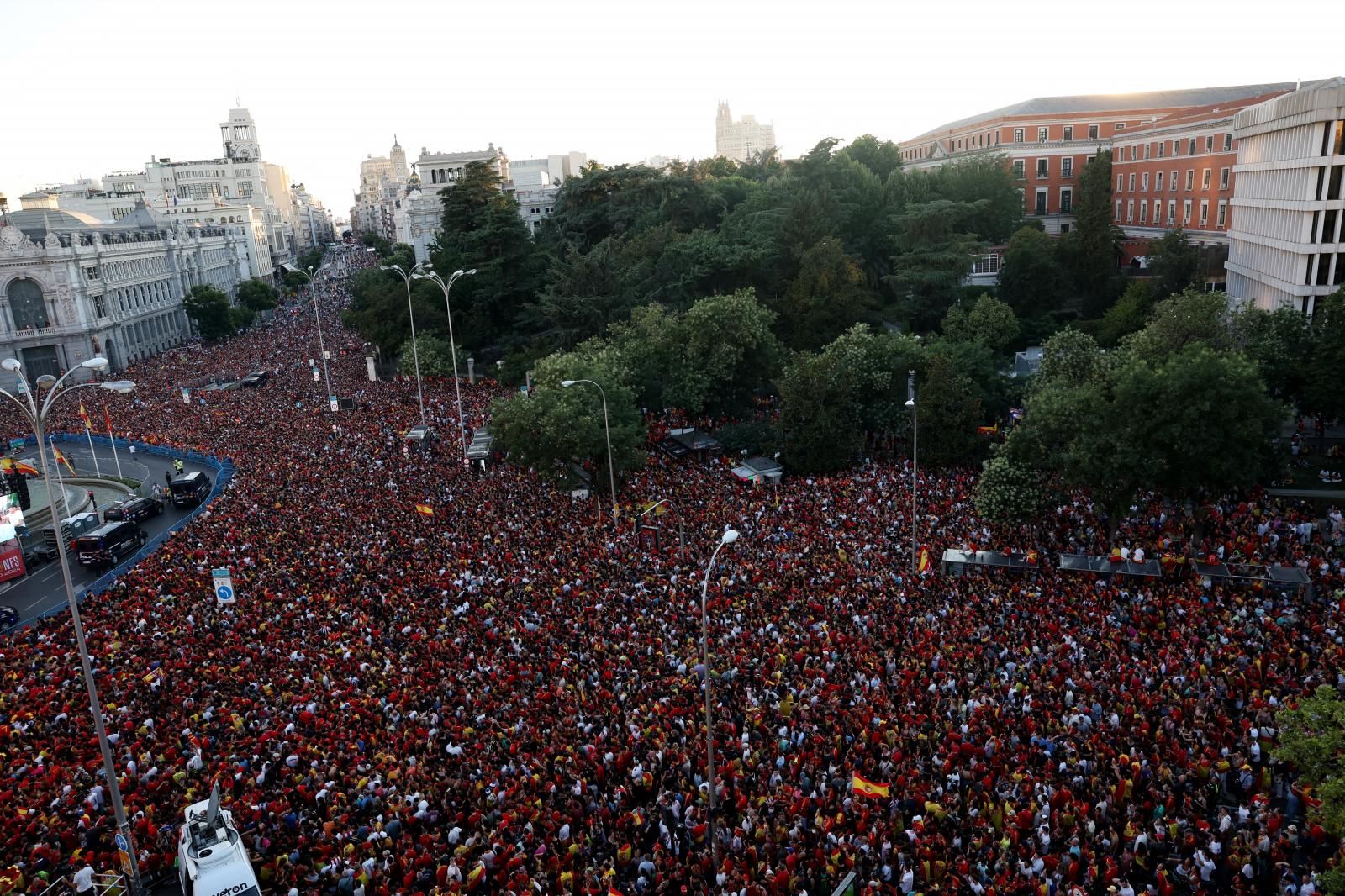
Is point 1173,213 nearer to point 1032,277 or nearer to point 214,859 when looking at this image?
point 1032,277

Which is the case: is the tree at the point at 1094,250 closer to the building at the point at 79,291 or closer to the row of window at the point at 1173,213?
the row of window at the point at 1173,213

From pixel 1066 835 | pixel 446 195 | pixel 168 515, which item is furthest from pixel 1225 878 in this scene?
pixel 446 195

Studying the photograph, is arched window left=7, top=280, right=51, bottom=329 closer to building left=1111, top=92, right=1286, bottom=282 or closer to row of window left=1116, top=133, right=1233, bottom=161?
building left=1111, top=92, right=1286, bottom=282

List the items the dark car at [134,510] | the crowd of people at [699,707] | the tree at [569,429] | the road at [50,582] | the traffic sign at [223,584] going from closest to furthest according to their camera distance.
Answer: the crowd of people at [699,707] < the traffic sign at [223,584] < the road at [50,582] < the tree at [569,429] < the dark car at [134,510]

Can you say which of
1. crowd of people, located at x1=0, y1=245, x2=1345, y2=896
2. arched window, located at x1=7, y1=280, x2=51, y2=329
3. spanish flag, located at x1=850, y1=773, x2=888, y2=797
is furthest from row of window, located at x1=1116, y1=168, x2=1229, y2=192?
arched window, located at x1=7, y1=280, x2=51, y2=329

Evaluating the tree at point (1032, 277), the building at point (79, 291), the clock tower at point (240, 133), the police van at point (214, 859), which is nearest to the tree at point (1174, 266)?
the tree at point (1032, 277)

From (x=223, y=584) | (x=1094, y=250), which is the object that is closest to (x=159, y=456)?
(x=223, y=584)
